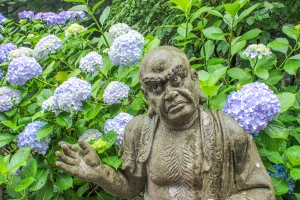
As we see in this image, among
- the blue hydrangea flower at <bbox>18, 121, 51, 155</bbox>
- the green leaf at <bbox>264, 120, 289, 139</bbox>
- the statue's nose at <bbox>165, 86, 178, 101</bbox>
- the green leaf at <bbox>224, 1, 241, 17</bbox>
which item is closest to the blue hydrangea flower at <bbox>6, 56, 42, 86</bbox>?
the blue hydrangea flower at <bbox>18, 121, 51, 155</bbox>

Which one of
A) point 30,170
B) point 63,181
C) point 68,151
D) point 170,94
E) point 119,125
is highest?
point 170,94

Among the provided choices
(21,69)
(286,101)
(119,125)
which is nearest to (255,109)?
(286,101)

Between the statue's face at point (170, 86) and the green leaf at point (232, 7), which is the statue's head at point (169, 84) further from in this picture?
the green leaf at point (232, 7)

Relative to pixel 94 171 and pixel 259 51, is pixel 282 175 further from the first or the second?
pixel 94 171

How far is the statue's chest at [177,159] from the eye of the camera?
5.54 ft

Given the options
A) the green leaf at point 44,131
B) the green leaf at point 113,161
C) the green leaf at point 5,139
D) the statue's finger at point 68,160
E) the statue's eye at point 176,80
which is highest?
the statue's eye at point 176,80

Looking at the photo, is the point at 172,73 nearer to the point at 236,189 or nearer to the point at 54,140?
the point at 236,189

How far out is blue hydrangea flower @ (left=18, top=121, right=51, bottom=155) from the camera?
6.86ft

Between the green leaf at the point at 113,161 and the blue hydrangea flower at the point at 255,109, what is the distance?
1.89 feet

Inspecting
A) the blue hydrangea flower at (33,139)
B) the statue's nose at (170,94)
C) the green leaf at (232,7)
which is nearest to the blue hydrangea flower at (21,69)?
the blue hydrangea flower at (33,139)

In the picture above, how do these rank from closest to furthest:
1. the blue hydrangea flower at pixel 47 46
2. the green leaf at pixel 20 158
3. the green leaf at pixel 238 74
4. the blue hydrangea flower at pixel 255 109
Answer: the blue hydrangea flower at pixel 255 109 → the green leaf at pixel 20 158 → the green leaf at pixel 238 74 → the blue hydrangea flower at pixel 47 46

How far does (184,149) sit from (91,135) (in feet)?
2.01

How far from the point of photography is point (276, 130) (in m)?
1.86

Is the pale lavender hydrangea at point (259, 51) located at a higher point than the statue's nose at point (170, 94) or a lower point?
lower
